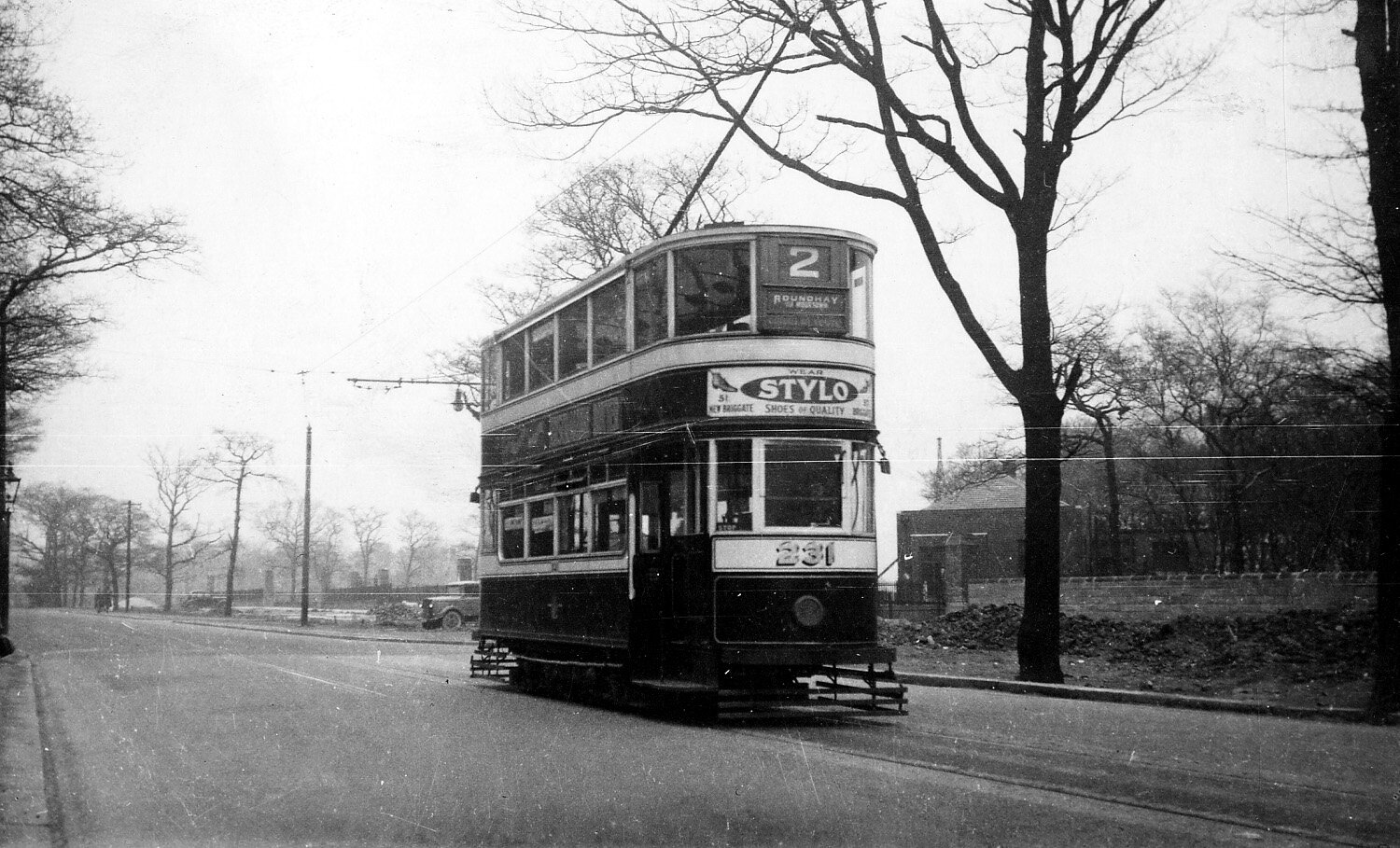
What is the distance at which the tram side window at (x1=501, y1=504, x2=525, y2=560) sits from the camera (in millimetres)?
15648

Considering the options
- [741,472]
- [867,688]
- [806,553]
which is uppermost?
[741,472]

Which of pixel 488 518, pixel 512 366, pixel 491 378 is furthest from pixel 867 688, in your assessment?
pixel 491 378

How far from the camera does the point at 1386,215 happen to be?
11.6 meters

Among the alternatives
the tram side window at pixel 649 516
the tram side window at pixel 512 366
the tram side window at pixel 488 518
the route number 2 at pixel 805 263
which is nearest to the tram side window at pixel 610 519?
the tram side window at pixel 649 516

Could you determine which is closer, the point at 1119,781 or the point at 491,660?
the point at 1119,781

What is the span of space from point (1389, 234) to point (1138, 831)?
799 centimetres

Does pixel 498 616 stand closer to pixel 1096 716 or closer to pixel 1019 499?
pixel 1096 716

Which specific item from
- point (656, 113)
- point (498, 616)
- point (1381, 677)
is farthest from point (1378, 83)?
point (498, 616)

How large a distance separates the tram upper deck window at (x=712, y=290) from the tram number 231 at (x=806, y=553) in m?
2.09

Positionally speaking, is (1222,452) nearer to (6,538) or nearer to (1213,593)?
(1213,593)

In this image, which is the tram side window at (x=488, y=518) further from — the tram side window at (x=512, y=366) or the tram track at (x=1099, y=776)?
the tram track at (x=1099, y=776)

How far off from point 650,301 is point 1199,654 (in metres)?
10.4

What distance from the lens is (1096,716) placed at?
12055 millimetres

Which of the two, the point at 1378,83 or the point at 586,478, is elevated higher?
the point at 1378,83
